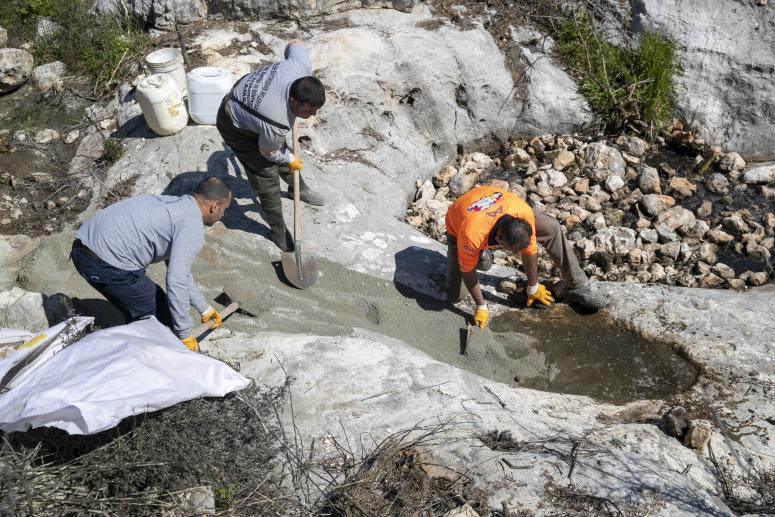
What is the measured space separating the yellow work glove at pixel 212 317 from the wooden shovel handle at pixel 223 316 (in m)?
0.04

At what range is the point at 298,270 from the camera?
4922 mm

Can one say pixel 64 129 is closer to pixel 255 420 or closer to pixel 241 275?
pixel 241 275

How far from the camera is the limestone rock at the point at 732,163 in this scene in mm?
6773

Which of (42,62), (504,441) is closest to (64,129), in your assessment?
(42,62)

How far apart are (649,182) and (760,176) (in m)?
1.14

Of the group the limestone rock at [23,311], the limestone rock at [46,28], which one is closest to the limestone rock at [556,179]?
the limestone rock at [23,311]

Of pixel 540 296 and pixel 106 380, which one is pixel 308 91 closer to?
pixel 106 380

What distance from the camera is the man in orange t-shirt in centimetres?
420

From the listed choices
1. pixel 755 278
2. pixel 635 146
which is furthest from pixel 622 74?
pixel 755 278

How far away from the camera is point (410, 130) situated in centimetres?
667

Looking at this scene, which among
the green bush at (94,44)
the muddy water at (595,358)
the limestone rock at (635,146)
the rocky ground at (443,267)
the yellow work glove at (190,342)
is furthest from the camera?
the limestone rock at (635,146)

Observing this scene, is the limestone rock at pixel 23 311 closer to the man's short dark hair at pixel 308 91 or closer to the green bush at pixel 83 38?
the man's short dark hair at pixel 308 91

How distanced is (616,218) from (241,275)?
11.5 ft

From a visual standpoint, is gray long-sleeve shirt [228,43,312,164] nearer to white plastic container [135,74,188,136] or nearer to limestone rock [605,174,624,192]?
white plastic container [135,74,188,136]
